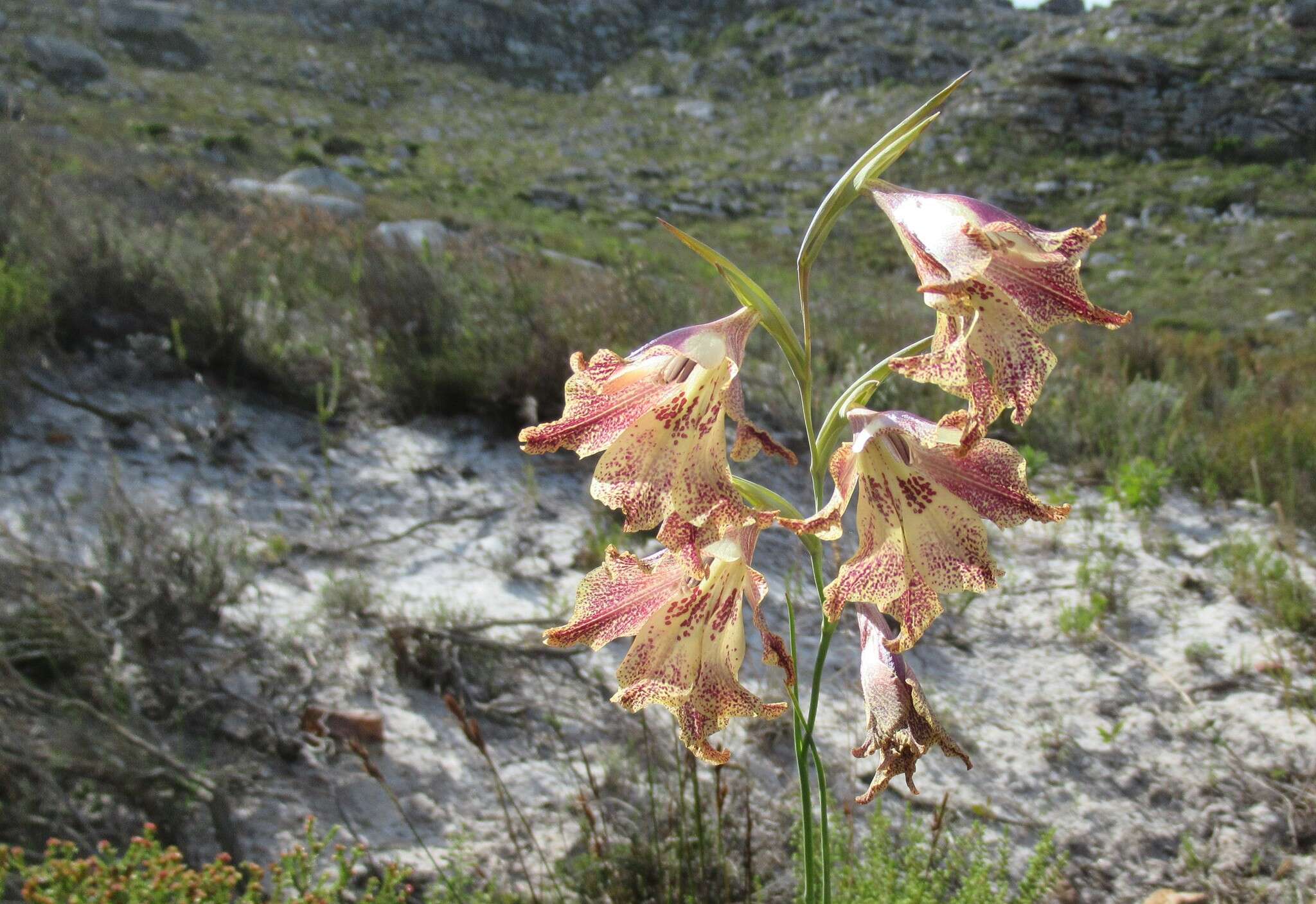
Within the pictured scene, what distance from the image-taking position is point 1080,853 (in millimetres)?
2326

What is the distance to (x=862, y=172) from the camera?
3.46 ft

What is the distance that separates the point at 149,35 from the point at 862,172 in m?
33.8

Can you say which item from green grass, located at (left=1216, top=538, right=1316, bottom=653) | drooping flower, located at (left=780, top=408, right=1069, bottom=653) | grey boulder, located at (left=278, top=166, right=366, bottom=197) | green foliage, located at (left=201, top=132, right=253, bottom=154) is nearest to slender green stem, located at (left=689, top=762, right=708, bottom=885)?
drooping flower, located at (left=780, top=408, right=1069, bottom=653)

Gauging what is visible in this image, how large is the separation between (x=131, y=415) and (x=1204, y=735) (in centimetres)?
454

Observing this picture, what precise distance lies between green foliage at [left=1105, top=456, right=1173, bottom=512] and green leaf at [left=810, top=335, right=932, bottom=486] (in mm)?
3207

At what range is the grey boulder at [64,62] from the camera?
2222 cm

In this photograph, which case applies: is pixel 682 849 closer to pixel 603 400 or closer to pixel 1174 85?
pixel 603 400

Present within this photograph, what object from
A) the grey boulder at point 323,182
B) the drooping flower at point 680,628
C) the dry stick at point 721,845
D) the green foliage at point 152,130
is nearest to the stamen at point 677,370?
the drooping flower at point 680,628

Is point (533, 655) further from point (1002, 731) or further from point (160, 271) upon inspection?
point (160, 271)

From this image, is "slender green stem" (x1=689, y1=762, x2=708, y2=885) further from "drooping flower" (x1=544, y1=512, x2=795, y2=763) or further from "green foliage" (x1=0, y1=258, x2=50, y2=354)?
"green foliage" (x1=0, y1=258, x2=50, y2=354)

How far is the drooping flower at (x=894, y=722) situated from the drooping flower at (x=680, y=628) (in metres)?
0.18

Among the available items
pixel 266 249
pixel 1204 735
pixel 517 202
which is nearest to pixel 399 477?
pixel 266 249

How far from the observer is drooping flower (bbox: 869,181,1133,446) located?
2.95ft

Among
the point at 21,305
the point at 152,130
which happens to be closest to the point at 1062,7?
the point at 152,130
